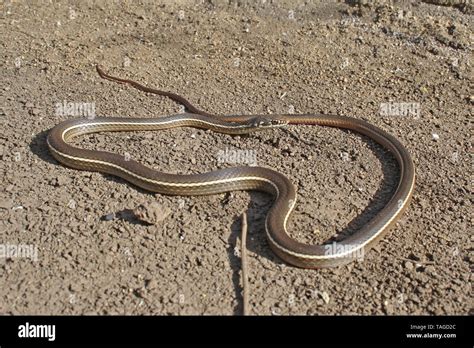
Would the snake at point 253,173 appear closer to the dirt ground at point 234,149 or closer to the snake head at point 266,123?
the snake head at point 266,123

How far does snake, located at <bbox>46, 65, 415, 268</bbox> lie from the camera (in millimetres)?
6125

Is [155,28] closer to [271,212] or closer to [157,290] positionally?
[271,212]

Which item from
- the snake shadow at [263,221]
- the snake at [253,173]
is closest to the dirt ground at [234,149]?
the snake shadow at [263,221]

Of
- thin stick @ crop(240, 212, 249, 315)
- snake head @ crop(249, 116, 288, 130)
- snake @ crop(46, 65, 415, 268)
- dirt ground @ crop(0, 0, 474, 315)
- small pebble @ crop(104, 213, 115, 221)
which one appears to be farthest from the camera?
snake head @ crop(249, 116, 288, 130)

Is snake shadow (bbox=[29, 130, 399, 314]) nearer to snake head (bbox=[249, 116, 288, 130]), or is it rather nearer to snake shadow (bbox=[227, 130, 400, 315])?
snake shadow (bbox=[227, 130, 400, 315])

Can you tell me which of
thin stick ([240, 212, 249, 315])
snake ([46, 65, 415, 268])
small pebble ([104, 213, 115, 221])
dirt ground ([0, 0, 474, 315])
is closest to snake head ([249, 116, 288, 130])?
snake ([46, 65, 415, 268])

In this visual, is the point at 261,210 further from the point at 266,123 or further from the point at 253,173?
the point at 266,123

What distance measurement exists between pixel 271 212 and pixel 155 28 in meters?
7.32

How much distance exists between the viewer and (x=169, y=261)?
20.1 feet

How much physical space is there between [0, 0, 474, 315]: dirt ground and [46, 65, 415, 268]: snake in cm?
17

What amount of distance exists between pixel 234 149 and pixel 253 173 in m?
1.18

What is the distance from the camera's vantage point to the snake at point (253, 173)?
6.12 meters

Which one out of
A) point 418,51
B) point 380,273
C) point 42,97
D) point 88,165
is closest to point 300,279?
point 380,273

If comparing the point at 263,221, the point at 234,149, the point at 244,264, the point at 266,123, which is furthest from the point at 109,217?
the point at 266,123
